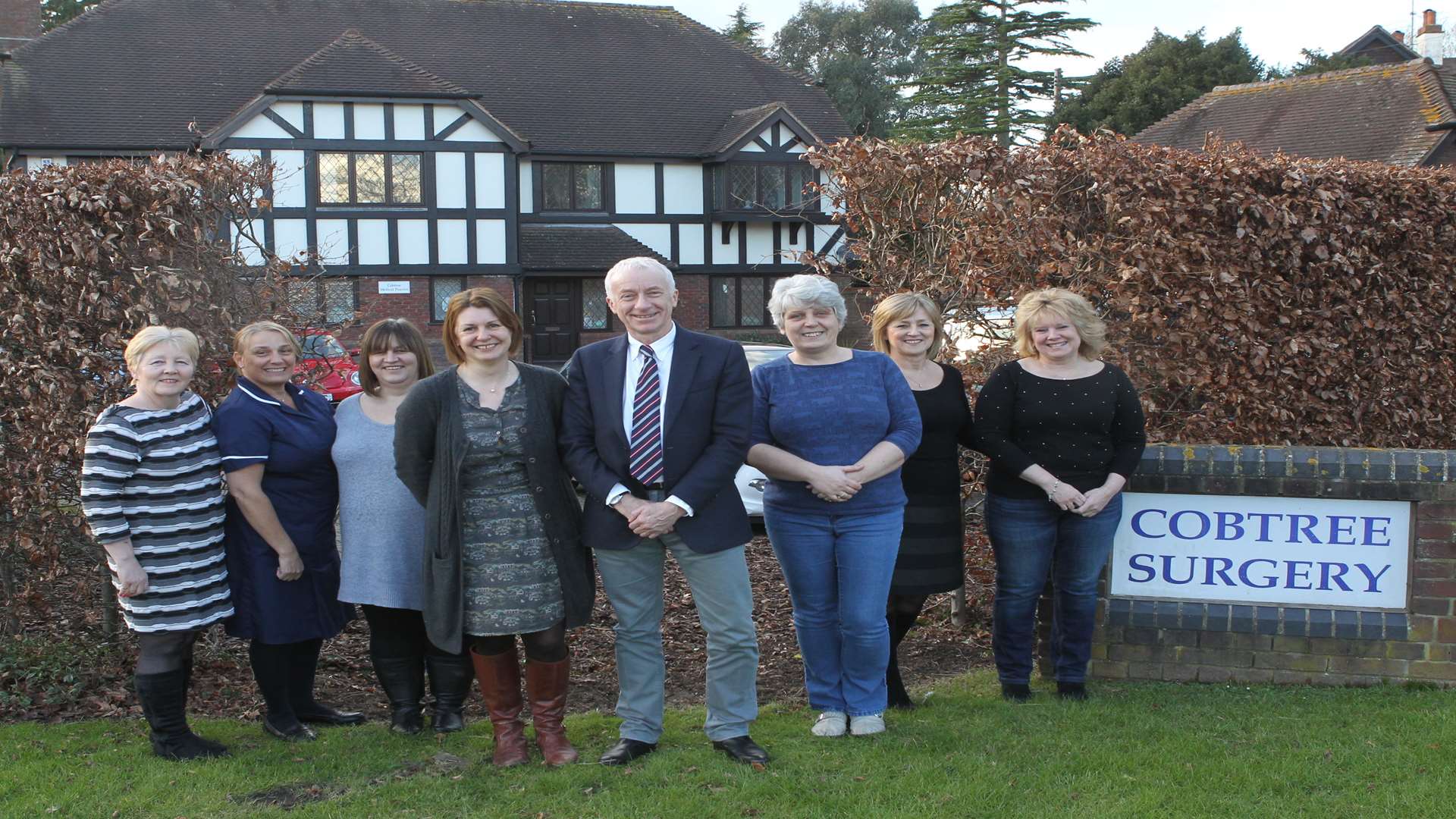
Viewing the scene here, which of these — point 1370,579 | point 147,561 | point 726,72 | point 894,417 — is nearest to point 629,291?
point 894,417

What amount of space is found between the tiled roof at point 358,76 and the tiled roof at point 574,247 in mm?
3554

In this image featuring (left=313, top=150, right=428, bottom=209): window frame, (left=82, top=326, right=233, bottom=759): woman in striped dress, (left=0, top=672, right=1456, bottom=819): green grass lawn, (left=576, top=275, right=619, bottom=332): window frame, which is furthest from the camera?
(left=576, top=275, right=619, bottom=332): window frame

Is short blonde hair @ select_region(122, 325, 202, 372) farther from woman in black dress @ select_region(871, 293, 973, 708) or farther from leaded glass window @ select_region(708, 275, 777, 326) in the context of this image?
leaded glass window @ select_region(708, 275, 777, 326)

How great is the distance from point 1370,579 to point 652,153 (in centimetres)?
2446

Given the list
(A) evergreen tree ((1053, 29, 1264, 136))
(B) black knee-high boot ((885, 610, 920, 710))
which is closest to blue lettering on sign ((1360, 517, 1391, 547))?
(B) black knee-high boot ((885, 610, 920, 710))

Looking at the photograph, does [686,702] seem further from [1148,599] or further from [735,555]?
[1148,599]

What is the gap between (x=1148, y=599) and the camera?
5.36 m

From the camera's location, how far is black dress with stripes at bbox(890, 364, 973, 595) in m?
4.81

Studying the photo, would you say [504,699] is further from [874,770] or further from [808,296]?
[808,296]

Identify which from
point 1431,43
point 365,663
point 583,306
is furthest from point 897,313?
point 1431,43

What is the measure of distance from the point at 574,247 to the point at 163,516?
2360cm

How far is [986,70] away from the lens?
36844 mm

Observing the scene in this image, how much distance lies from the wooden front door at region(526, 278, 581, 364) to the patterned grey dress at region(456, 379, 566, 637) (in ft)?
78.3

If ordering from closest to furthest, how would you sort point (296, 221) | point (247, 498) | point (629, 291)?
1. point (629, 291)
2. point (247, 498)
3. point (296, 221)
